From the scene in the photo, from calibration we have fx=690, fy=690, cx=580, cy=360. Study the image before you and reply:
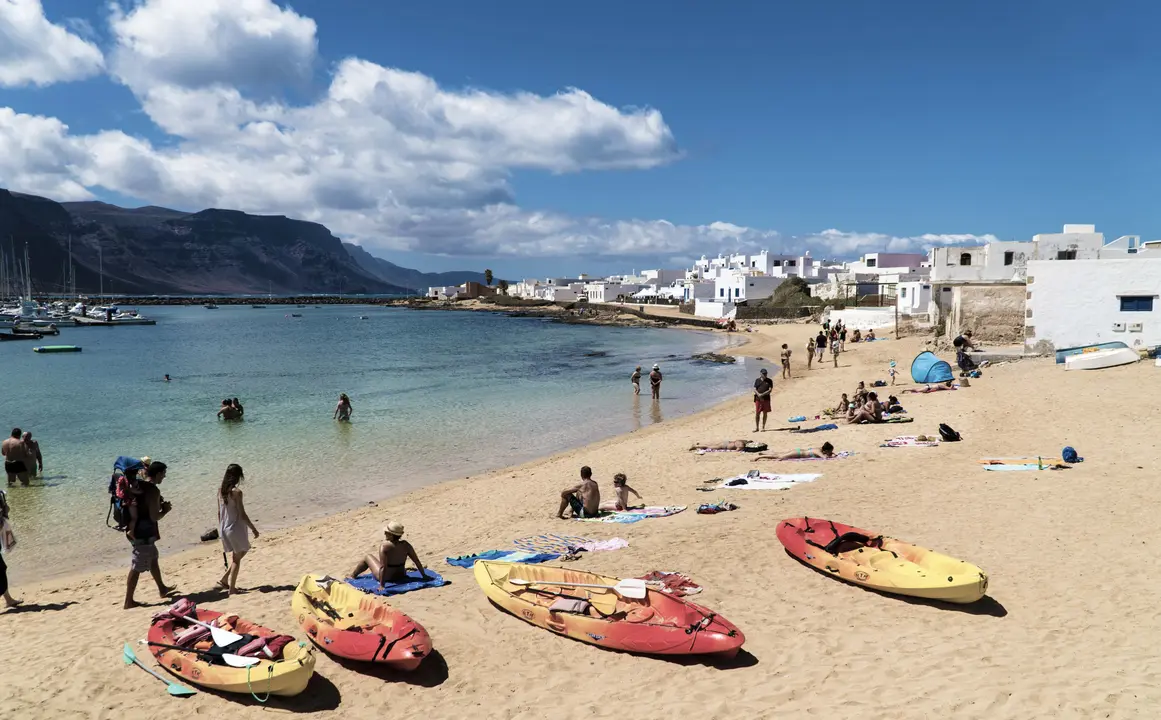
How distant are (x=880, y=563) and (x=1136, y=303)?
22515 millimetres

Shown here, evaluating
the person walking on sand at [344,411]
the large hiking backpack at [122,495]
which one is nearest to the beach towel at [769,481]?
the large hiking backpack at [122,495]

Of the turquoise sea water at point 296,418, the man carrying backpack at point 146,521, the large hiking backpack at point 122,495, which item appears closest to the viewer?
the large hiking backpack at point 122,495

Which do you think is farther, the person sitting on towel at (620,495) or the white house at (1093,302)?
the white house at (1093,302)

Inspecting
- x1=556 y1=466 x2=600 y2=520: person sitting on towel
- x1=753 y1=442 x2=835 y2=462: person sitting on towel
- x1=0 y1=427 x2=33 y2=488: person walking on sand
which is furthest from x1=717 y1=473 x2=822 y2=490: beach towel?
x1=0 y1=427 x2=33 y2=488: person walking on sand

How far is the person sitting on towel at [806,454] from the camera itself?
47.6 feet

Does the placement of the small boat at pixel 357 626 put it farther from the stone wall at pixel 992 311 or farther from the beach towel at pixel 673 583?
the stone wall at pixel 992 311

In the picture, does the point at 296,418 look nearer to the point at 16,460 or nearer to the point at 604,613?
the point at 16,460

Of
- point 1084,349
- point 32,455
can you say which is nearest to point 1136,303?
point 1084,349

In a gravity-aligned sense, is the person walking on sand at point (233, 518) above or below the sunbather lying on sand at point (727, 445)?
above

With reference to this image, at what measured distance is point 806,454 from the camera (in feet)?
48.6

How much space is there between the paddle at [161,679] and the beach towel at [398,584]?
213 cm

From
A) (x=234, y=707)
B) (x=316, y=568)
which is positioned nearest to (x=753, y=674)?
(x=234, y=707)

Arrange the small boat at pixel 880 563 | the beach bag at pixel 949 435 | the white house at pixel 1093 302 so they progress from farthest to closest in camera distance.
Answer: the white house at pixel 1093 302, the beach bag at pixel 949 435, the small boat at pixel 880 563

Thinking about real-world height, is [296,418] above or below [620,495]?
below
